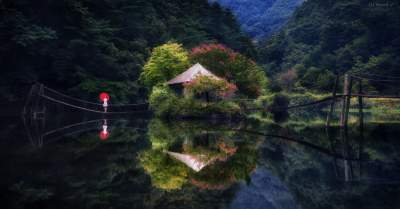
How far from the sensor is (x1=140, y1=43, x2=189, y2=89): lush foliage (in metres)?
36.2

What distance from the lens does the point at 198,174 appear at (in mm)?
9281

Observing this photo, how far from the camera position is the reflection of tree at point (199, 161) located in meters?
8.73

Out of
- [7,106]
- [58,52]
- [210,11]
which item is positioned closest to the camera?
[7,106]

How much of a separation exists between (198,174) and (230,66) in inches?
1012

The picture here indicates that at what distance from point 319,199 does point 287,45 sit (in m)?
80.2

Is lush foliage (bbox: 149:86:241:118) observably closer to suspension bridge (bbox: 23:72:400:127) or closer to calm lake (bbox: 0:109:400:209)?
suspension bridge (bbox: 23:72:400:127)

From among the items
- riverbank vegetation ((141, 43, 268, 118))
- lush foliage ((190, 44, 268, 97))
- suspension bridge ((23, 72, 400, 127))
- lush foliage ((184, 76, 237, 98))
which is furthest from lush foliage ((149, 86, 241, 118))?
lush foliage ((190, 44, 268, 97))

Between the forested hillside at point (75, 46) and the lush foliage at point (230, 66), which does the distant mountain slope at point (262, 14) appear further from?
the lush foliage at point (230, 66)

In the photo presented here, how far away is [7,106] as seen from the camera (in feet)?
115

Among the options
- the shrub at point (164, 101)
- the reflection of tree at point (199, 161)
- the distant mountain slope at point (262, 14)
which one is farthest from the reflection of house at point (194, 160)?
the distant mountain slope at point (262, 14)

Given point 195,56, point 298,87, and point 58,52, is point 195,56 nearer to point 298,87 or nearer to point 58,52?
point 58,52

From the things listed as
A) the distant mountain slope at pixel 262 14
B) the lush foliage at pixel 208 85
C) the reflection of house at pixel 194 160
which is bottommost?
the reflection of house at pixel 194 160

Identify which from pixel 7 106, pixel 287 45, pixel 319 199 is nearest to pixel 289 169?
pixel 319 199

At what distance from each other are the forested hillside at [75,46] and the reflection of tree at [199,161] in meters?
24.5
